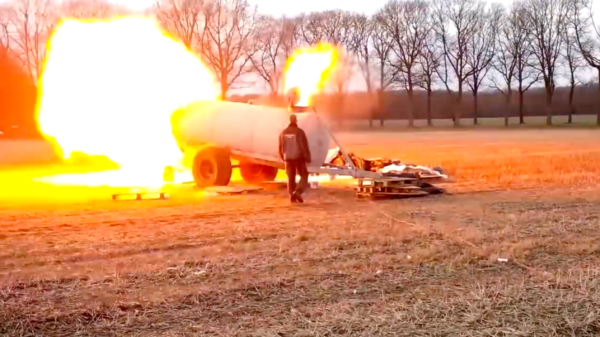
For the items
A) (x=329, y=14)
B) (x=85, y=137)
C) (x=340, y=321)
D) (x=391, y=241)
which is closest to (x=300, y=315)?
(x=340, y=321)

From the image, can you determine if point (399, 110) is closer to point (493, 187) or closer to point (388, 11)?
point (388, 11)

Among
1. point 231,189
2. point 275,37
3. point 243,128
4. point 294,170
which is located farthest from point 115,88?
point 275,37

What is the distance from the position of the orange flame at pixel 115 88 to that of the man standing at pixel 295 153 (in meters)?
5.50

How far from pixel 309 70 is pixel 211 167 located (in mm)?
4181

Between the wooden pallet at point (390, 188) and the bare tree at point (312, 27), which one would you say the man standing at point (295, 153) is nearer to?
the wooden pallet at point (390, 188)

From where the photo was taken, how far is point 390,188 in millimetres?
16125

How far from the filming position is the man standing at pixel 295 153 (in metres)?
15.6

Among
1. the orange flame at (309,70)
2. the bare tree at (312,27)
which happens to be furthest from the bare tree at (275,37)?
the orange flame at (309,70)

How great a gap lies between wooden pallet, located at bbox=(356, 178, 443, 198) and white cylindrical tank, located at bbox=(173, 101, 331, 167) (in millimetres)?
1704

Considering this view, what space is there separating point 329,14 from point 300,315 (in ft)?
229

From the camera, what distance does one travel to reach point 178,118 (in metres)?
19.8

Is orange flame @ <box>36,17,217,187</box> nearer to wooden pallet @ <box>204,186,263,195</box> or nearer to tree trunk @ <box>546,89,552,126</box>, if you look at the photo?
wooden pallet @ <box>204,186,263,195</box>

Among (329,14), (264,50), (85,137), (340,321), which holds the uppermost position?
(329,14)

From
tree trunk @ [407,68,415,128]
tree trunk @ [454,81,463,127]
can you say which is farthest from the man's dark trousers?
tree trunk @ [454,81,463,127]
